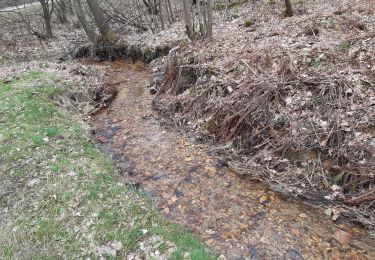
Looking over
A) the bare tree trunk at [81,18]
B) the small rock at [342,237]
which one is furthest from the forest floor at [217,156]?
the bare tree trunk at [81,18]

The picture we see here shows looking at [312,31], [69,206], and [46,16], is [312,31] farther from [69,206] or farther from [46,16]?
[46,16]

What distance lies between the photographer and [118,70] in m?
12.7

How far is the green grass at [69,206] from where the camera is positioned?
4.59m

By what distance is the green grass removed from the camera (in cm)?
459

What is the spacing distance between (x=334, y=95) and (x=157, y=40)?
29.3ft

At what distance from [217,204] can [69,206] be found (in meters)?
2.31

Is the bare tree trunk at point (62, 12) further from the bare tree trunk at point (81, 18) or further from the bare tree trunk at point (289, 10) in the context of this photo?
the bare tree trunk at point (289, 10)

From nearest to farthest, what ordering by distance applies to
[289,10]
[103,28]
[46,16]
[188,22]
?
[289,10], [188,22], [103,28], [46,16]

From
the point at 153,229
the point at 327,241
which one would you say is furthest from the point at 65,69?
the point at 327,241

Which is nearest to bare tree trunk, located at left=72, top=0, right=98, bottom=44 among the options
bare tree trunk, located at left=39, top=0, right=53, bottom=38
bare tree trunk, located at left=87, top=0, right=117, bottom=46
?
bare tree trunk, located at left=87, top=0, right=117, bottom=46

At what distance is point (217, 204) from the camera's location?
543 cm

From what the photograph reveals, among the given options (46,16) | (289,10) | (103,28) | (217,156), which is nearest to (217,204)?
(217,156)

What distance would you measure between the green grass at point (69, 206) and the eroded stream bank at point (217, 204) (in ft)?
1.17

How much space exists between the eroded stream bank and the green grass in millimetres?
355
